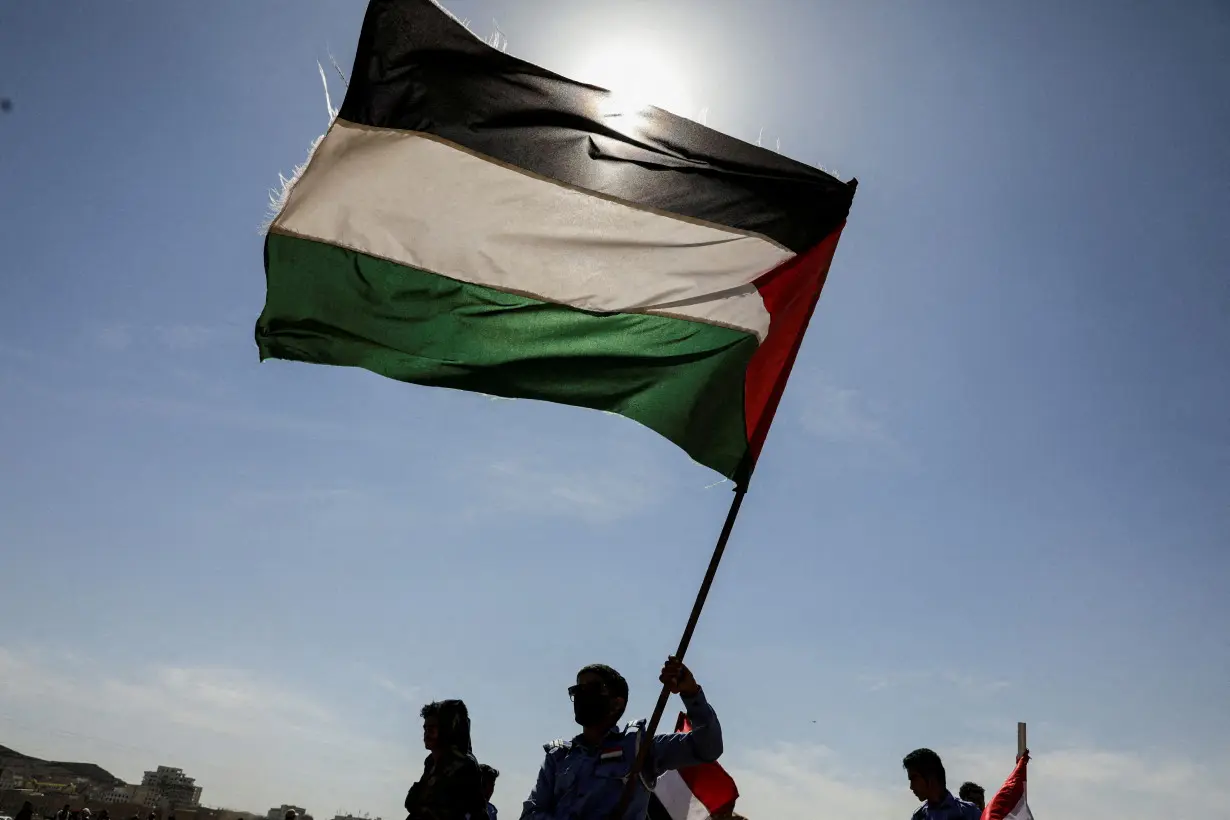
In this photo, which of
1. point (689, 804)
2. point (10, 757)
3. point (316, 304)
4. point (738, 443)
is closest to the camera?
point (738, 443)

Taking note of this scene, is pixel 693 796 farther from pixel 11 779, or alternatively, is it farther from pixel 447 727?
pixel 11 779

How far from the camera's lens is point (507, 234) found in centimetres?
608

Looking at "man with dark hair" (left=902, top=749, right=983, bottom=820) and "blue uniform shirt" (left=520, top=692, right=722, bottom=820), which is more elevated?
"man with dark hair" (left=902, top=749, right=983, bottom=820)

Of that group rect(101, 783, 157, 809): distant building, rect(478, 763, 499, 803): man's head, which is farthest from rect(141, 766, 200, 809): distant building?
rect(478, 763, 499, 803): man's head

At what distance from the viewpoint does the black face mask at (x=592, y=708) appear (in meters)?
5.11

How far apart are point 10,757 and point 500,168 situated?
124182 mm

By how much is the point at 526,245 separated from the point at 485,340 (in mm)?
665

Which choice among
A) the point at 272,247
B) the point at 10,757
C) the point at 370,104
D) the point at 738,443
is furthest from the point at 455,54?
the point at 10,757

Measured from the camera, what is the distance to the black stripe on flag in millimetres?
5953

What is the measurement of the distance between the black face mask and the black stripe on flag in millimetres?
2835

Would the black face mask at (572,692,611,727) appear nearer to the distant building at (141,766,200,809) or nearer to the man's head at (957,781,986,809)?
the man's head at (957,781,986,809)

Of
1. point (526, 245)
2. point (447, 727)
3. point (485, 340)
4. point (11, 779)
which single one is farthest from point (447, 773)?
point (11, 779)

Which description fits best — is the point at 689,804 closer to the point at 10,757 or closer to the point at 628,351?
the point at 628,351

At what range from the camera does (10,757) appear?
105438 mm
